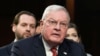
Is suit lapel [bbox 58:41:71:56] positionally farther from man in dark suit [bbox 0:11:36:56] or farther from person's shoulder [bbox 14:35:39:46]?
man in dark suit [bbox 0:11:36:56]

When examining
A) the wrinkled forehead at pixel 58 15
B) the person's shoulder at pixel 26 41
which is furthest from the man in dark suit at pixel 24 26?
the wrinkled forehead at pixel 58 15

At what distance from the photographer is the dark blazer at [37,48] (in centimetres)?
239

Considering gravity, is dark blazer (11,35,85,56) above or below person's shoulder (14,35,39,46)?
below

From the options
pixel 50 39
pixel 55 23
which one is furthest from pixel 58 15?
pixel 50 39

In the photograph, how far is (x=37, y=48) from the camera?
2.45 metres

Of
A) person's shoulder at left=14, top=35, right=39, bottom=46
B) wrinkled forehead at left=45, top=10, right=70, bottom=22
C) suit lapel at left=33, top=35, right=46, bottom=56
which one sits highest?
wrinkled forehead at left=45, top=10, right=70, bottom=22

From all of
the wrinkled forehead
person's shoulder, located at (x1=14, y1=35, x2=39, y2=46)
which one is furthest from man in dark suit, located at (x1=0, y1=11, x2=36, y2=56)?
the wrinkled forehead

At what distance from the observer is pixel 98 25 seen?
5711mm

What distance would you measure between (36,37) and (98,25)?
329 centimetres

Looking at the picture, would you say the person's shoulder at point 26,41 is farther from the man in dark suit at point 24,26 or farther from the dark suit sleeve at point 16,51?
the man in dark suit at point 24,26

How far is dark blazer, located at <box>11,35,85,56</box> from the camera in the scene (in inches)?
94.1

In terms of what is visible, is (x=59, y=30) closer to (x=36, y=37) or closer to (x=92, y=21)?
(x=36, y=37)

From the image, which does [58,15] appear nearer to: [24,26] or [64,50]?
[64,50]

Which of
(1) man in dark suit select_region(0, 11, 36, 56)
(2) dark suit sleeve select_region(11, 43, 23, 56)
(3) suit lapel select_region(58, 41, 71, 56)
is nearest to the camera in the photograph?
(2) dark suit sleeve select_region(11, 43, 23, 56)
